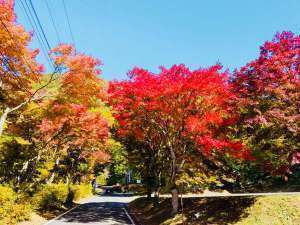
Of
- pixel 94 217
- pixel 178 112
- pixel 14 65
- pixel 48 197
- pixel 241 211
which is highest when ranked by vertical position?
pixel 14 65

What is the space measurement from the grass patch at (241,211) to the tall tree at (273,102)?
1.64 meters

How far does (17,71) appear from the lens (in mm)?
15227

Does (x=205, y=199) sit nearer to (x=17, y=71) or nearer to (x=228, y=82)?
(x=228, y=82)

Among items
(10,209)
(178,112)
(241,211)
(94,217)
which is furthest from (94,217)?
(241,211)

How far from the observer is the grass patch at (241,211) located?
12141 mm

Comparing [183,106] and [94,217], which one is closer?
[183,106]

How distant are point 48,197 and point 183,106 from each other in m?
13.0

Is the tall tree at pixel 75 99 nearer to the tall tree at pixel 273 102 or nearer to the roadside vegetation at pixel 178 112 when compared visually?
the roadside vegetation at pixel 178 112

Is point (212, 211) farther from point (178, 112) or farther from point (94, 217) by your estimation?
point (94, 217)

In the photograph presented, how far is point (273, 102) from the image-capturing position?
12.5 m

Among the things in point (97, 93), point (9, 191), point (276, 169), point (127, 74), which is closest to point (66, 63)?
point (97, 93)

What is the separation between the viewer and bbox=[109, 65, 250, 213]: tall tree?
15.0 meters

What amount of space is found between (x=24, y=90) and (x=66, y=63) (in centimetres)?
283

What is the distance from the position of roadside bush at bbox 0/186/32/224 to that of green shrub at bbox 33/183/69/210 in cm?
482
